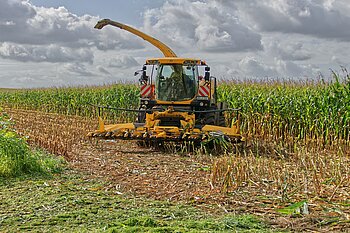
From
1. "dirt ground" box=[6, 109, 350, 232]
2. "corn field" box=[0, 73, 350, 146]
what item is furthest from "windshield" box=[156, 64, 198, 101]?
"corn field" box=[0, 73, 350, 146]

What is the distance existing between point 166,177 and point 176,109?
15.1 feet

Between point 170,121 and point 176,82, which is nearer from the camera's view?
point 170,121

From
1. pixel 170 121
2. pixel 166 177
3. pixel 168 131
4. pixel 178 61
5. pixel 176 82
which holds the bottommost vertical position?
pixel 166 177

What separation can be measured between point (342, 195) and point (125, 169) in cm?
399

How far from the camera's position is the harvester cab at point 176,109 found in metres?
11.6

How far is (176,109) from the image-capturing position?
1278 cm

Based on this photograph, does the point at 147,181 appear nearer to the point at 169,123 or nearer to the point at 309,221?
the point at 309,221

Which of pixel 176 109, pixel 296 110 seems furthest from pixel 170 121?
pixel 296 110

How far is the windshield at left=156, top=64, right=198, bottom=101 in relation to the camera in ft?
43.2

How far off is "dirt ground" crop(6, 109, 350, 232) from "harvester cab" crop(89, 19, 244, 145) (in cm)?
47

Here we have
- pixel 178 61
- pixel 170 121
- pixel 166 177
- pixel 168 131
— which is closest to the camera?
pixel 166 177

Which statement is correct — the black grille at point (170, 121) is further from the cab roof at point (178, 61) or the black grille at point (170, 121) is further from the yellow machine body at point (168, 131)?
the cab roof at point (178, 61)

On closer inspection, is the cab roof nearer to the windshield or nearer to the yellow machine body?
the windshield

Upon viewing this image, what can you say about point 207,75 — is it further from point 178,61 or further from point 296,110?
point 296,110
